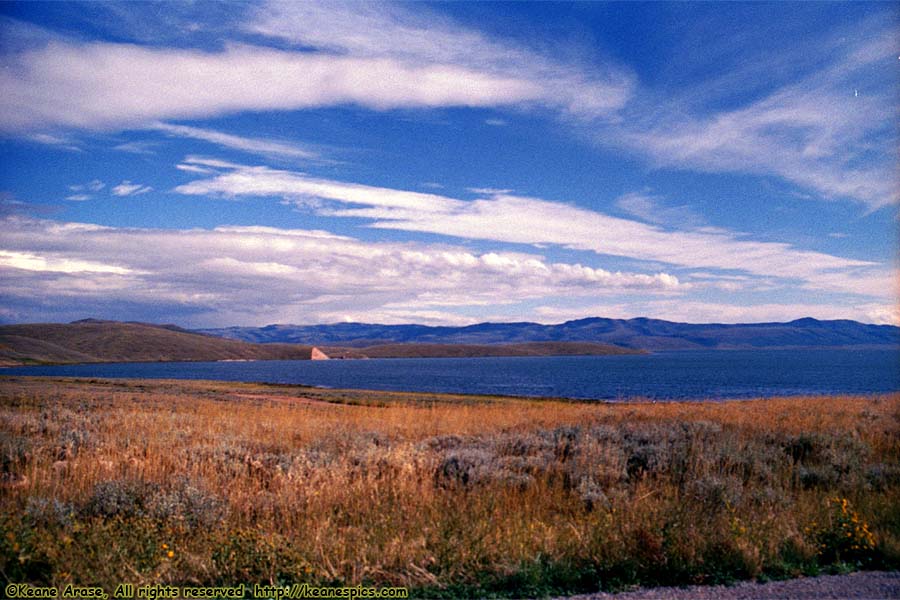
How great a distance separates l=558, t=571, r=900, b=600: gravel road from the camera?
5812mm

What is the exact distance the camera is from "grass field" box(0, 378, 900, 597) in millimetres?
6109

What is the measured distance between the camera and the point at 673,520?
23.7ft

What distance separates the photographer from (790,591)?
235 inches

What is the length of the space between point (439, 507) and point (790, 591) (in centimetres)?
407

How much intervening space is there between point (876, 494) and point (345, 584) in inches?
338

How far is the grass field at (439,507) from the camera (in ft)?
20.0

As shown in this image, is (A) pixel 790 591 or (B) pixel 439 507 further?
(B) pixel 439 507

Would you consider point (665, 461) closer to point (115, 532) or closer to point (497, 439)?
point (497, 439)

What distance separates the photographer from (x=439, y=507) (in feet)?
26.9

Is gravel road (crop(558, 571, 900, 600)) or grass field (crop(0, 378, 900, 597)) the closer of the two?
gravel road (crop(558, 571, 900, 600))

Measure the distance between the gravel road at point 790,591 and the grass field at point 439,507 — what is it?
0.74ft

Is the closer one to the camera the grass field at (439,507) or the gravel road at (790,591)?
the gravel road at (790,591)

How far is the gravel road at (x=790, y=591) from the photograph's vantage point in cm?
581

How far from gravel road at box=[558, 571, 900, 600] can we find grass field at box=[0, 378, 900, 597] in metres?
0.23
